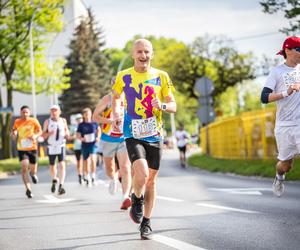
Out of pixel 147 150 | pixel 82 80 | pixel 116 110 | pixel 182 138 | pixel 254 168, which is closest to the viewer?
pixel 147 150

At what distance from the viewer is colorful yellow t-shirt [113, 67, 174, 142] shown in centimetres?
764

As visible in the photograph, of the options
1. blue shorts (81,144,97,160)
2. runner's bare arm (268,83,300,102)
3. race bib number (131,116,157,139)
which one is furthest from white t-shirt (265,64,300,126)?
blue shorts (81,144,97,160)

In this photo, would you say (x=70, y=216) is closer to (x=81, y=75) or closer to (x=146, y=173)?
(x=146, y=173)

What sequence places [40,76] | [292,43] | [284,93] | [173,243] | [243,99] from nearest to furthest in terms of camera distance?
[173,243]
[284,93]
[292,43]
[40,76]
[243,99]

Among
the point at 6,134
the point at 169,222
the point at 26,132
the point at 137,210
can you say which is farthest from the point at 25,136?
the point at 6,134

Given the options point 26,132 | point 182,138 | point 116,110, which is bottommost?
point 182,138

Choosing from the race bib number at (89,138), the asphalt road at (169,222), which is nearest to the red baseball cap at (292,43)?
the asphalt road at (169,222)

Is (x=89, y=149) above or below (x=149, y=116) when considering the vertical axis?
below

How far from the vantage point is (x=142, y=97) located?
25.2 ft

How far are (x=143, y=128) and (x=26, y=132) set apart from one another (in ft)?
27.9

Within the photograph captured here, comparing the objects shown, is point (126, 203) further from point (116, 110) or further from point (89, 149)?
point (89, 149)

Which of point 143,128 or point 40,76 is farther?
point 40,76

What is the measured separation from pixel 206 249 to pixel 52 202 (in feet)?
24.3

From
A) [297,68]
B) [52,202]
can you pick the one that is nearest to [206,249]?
[297,68]
